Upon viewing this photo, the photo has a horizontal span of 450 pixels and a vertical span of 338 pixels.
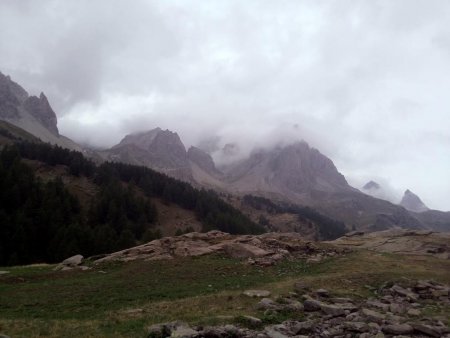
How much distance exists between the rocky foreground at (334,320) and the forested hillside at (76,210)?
6042 centimetres

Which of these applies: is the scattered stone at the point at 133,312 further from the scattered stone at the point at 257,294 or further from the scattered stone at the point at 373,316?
the scattered stone at the point at 373,316

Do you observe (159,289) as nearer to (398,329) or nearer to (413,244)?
(398,329)

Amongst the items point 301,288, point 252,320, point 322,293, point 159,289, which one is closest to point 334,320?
point 252,320

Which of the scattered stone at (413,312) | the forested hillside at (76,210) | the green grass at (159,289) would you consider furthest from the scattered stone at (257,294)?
the forested hillside at (76,210)

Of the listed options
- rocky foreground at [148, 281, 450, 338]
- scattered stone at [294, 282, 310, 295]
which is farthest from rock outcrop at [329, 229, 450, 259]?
scattered stone at [294, 282, 310, 295]

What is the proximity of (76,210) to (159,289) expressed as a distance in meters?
87.9

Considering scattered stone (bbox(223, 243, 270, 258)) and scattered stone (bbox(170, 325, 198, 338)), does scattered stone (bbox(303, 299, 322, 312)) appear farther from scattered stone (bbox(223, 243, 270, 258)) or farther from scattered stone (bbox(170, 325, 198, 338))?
scattered stone (bbox(223, 243, 270, 258))

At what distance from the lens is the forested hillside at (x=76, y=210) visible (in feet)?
261

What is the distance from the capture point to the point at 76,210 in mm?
113750

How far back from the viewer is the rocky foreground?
18516mm

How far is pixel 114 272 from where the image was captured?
139ft

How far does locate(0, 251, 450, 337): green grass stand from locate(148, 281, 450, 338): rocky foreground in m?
1.05

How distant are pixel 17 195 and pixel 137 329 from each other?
89.4 m

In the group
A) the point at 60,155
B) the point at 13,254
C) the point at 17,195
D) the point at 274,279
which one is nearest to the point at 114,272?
the point at 274,279
